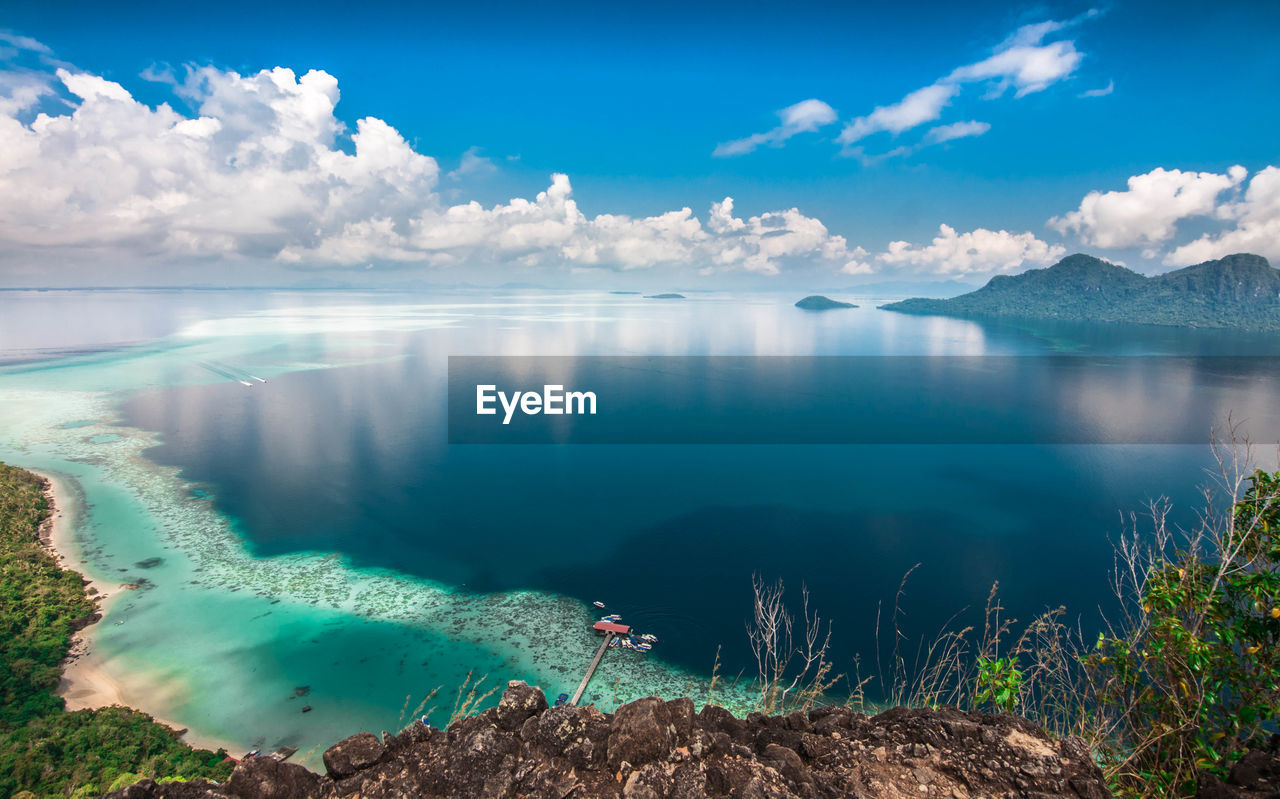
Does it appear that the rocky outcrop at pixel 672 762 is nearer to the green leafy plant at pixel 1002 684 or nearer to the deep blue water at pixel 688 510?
the green leafy plant at pixel 1002 684

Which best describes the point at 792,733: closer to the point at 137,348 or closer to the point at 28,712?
the point at 28,712

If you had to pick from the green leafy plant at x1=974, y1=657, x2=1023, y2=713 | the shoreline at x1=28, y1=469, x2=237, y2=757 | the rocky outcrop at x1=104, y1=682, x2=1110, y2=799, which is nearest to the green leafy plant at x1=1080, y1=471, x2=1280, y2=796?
the green leafy plant at x1=974, y1=657, x2=1023, y2=713

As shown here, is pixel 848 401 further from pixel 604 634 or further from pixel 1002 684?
pixel 1002 684

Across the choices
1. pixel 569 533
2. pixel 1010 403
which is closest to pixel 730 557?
pixel 569 533

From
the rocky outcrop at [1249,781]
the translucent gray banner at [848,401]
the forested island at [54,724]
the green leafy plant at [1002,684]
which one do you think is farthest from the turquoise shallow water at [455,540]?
the rocky outcrop at [1249,781]

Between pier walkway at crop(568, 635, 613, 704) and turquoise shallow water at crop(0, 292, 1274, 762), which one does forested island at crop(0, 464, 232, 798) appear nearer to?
turquoise shallow water at crop(0, 292, 1274, 762)

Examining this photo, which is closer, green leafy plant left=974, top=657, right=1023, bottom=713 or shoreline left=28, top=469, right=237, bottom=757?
green leafy plant left=974, top=657, right=1023, bottom=713

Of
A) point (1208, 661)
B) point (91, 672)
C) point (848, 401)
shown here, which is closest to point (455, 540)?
point (91, 672)
